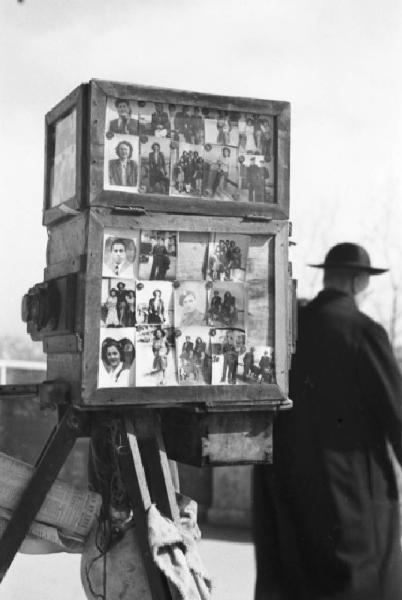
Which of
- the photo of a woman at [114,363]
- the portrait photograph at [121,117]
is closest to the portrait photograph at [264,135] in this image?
the portrait photograph at [121,117]

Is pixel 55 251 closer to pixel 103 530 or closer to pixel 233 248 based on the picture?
pixel 233 248

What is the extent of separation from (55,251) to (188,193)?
2.34 ft

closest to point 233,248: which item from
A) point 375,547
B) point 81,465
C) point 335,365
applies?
point 335,365

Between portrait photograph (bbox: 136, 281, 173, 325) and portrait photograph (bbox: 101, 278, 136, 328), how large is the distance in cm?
3

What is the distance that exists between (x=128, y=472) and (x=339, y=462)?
1.36 meters

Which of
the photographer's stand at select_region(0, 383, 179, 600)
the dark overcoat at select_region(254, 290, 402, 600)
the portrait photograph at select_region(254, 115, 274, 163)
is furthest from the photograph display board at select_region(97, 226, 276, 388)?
the dark overcoat at select_region(254, 290, 402, 600)

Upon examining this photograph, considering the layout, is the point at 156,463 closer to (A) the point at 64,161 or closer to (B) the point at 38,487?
(B) the point at 38,487

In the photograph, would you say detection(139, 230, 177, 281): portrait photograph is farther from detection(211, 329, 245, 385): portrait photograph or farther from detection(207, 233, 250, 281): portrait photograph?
detection(211, 329, 245, 385): portrait photograph

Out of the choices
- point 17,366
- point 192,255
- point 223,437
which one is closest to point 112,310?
point 192,255

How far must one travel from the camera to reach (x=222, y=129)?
13.0 ft

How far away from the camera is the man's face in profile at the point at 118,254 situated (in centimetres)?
378

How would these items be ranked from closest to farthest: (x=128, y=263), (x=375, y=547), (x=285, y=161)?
(x=128, y=263) → (x=285, y=161) → (x=375, y=547)

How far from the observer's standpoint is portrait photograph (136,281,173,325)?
3803mm

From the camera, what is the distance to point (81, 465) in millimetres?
10281
